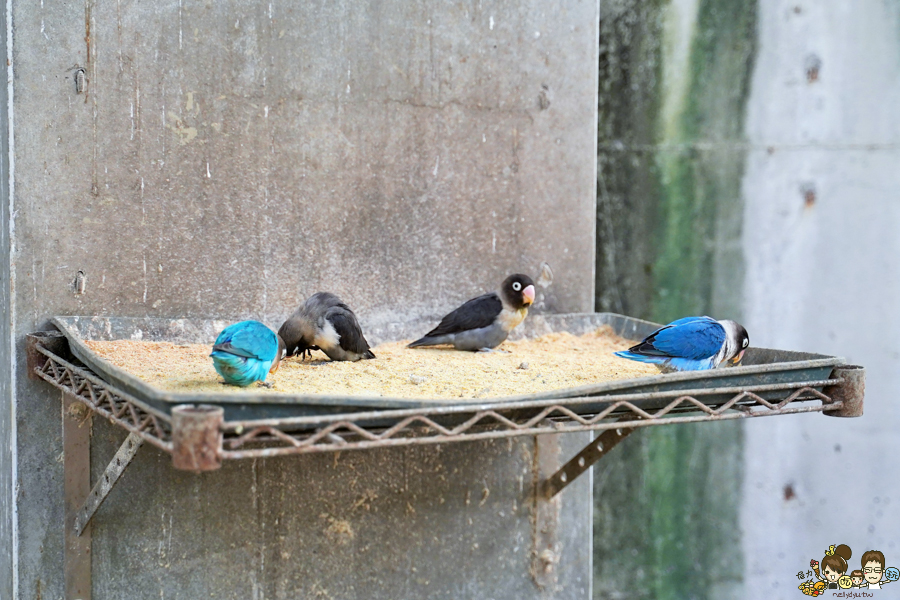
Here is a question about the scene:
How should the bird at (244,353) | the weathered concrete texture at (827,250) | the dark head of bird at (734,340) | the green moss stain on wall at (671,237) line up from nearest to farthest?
1. the bird at (244,353)
2. the dark head of bird at (734,340)
3. the weathered concrete texture at (827,250)
4. the green moss stain on wall at (671,237)

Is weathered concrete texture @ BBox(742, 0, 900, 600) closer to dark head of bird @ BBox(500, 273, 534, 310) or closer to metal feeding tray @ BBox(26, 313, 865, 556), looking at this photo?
metal feeding tray @ BBox(26, 313, 865, 556)

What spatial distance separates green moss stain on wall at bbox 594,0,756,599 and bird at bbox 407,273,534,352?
1.33 meters

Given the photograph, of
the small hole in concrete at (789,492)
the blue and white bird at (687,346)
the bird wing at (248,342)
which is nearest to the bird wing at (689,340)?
the blue and white bird at (687,346)

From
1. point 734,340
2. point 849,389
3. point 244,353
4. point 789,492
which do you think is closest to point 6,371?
point 244,353

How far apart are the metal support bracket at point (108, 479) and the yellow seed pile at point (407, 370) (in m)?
0.28

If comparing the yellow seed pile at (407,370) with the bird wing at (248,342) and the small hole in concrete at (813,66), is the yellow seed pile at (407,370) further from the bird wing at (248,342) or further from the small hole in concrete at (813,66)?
the small hole in concrete at (813,66)

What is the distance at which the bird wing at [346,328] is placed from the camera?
3.09 meters

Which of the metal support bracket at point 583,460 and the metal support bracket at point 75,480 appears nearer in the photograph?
the metal support bracket at point 75,480

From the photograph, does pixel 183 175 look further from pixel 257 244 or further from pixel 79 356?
pixel 79 356

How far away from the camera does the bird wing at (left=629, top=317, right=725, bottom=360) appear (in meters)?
2.97

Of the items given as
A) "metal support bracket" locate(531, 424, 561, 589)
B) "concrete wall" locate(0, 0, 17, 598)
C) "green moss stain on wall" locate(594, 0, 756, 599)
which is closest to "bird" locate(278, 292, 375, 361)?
"concrete wall" locate(0, 0, 17, 598)

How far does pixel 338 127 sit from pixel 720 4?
7.81ft

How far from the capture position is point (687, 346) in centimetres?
296

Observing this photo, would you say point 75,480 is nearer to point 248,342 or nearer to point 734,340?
point 248,342
